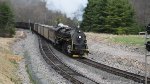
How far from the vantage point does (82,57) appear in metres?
34.8

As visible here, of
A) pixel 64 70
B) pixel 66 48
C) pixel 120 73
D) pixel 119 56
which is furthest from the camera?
pixel 66 48

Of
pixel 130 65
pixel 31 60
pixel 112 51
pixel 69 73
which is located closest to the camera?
pixel 69 73

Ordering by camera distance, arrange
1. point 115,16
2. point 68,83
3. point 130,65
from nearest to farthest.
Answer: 1. point 68,83
2. point 130,65
3. point 115,16

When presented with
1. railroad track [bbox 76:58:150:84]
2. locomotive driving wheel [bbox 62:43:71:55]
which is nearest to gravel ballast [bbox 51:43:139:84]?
railroad track [bbox 76:58:150:84]

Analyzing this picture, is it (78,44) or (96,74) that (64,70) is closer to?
(96,74)

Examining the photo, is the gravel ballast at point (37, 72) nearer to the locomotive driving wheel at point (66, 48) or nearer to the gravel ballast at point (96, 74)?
the gravel ballast at point (96, 74)

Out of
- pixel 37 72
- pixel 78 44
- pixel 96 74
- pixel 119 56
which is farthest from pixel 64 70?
pixel 119 56

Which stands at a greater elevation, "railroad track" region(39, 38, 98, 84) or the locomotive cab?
the locomotive cab

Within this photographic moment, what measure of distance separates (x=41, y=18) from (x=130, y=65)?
103519 millimetres

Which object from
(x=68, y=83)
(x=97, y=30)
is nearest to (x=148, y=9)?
(x=97, y=30)

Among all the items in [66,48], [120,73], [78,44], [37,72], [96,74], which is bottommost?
[37,72]

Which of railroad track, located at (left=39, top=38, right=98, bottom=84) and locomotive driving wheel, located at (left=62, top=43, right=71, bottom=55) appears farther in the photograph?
locomotive driving wheel, located at (left=62, top=43, right=71, bottom=55)

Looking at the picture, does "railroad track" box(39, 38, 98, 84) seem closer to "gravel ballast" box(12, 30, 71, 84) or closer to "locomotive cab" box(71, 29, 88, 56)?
"gravel ballast" box(12, 30, 71, 84)

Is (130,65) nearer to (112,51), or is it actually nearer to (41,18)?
(112,51)
